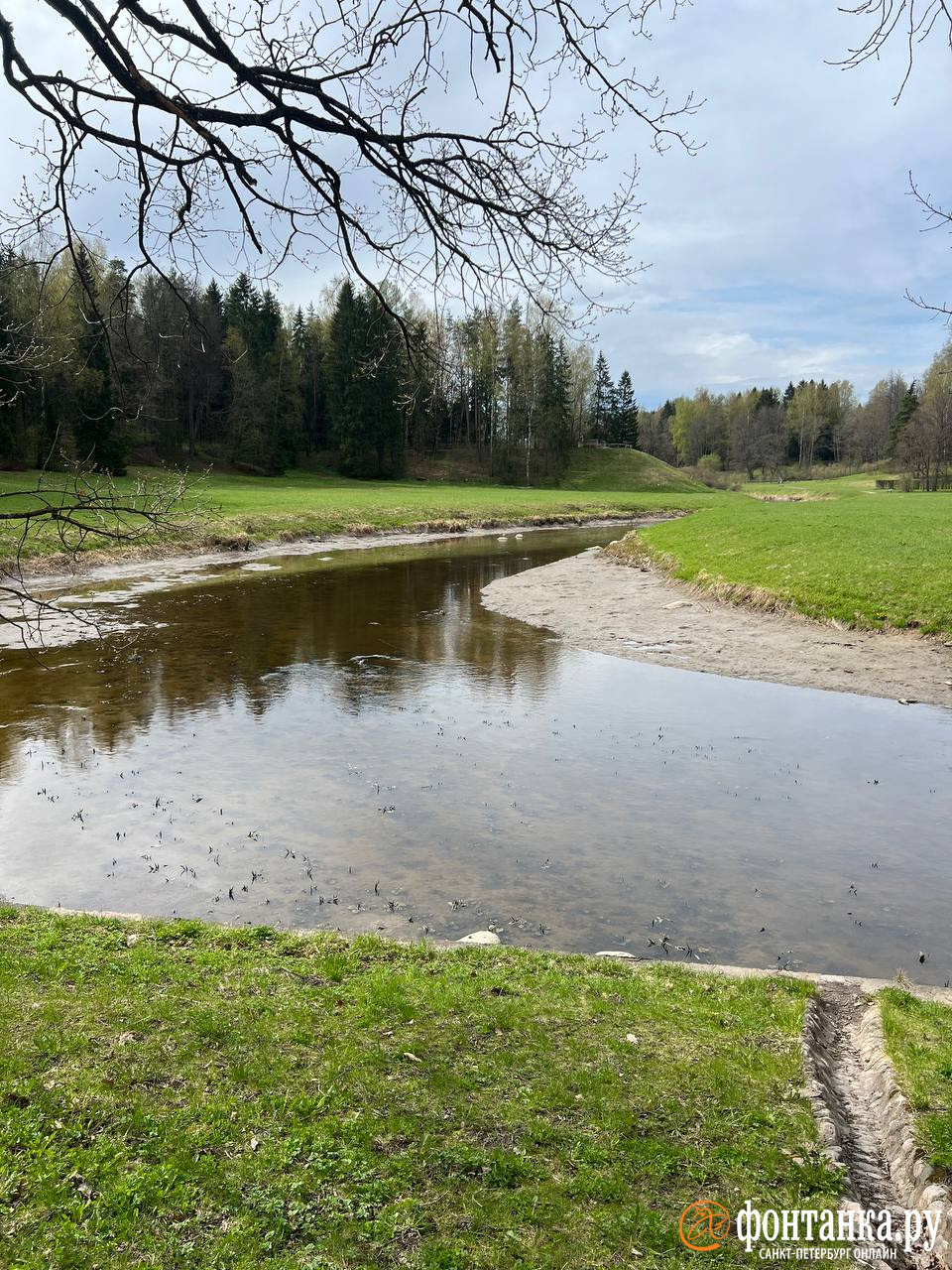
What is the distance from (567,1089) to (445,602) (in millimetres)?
18898

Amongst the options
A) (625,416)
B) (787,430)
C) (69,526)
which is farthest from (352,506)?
(787,430)

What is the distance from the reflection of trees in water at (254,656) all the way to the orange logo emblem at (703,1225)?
8.75 m

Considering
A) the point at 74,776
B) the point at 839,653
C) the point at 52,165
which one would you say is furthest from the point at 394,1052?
the point at 839,653

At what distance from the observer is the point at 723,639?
1752 cm

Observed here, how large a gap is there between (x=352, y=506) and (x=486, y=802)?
35.6 meters

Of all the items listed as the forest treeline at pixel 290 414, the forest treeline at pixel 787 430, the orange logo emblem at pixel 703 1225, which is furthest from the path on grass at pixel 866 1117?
the forest treeline at pixel 787 430

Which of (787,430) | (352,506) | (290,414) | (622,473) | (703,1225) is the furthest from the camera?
(787,430)

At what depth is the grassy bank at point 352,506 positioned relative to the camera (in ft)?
114

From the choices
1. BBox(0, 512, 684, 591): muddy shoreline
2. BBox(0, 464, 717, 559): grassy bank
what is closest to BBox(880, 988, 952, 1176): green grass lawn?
BBox(0, 512, 684, 591): muddy shoreline

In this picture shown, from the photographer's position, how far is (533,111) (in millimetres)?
5254

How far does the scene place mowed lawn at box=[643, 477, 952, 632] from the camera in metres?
17.0

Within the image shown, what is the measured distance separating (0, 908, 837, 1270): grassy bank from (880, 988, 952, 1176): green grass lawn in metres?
0.50

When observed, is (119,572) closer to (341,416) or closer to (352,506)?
(352,506)

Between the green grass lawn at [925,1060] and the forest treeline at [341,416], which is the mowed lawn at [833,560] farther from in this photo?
the green grass lawn at [925,1060]
